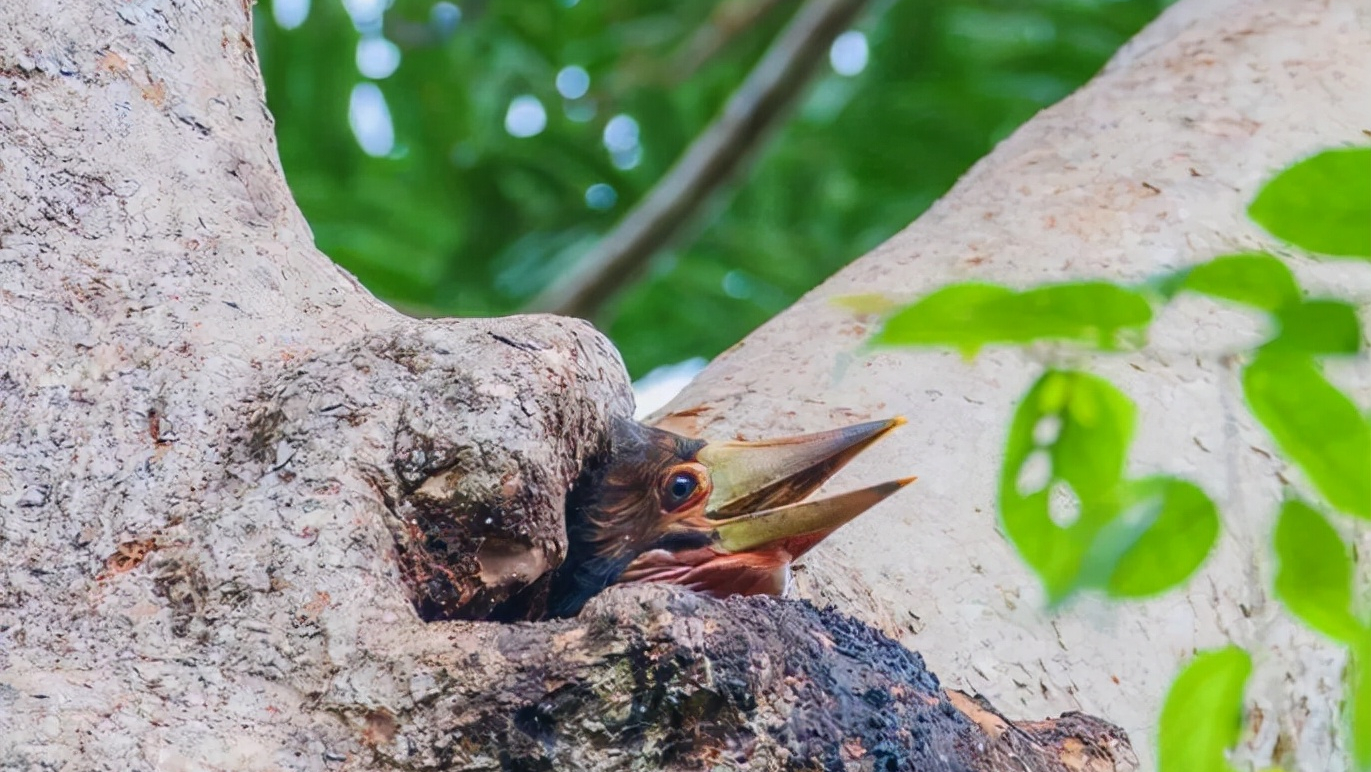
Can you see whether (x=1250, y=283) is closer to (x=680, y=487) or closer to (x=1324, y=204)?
(x=1324, y=204)

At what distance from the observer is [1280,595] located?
135 centimetres

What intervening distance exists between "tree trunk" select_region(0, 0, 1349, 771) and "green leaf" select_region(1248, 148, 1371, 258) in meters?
0.61

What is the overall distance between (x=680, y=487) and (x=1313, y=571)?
101 cm

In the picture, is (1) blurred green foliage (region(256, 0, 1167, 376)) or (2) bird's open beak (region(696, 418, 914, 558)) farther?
(1) blurred green foliage (region(256, 0, 1167, 376))

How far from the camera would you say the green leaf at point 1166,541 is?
1397mm

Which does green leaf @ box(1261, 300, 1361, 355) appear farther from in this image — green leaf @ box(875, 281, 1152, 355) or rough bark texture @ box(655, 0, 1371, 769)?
rough bark texture @ box(655, 0, 1371, 769)

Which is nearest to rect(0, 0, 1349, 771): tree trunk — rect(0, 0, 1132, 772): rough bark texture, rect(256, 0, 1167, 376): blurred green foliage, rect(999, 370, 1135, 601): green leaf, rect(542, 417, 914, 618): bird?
rect(0, 0, 1132, 772): rough bark texture

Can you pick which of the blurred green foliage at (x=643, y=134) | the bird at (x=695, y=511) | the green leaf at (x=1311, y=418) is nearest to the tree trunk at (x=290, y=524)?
the bird at (x=695, y=511)

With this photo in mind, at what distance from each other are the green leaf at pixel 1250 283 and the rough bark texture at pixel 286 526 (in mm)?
537

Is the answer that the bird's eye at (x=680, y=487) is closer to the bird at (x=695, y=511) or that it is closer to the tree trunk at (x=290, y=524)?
the bird at (x=695, y=511)

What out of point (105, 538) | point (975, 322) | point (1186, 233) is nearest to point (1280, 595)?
point (975, 322)

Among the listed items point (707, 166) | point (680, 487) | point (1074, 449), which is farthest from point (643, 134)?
point (1074, 449)

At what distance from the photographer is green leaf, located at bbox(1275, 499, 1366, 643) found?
1332 mm

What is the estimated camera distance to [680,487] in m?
2.22
